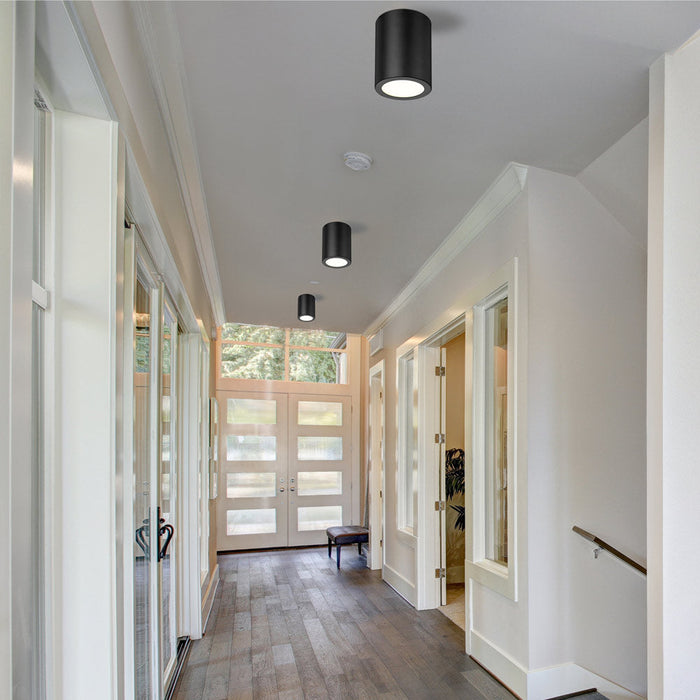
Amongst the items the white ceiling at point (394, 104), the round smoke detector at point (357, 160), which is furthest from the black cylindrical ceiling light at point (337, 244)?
the round smoke detector at point (357, 160)

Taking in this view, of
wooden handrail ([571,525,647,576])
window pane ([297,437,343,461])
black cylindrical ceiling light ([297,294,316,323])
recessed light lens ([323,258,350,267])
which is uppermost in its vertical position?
recessed light lens ([323,258,350,267])

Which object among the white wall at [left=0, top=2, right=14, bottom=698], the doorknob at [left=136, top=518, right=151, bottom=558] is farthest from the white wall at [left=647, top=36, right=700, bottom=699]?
the white wall at [left=0, top=2, right=14, bottom=698]

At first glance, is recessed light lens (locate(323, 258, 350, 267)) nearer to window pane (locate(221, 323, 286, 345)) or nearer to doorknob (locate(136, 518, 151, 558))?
doorknob (locate(136, 518, 151, 558))

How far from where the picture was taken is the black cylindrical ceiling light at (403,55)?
1724mm

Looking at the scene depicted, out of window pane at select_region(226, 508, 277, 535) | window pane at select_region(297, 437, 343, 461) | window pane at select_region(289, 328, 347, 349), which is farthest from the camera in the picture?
window pane at select_region(289, 328, 347, 349)

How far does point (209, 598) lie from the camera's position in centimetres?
492

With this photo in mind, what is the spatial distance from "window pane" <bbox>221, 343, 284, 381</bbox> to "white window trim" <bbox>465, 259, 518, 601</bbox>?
4.67 m

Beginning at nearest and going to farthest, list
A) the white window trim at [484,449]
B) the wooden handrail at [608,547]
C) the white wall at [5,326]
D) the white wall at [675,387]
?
the white wall at [5,326]
the white wall at [675,387]
the wooden handrail at [608,547]
the white window trim at [484,449]

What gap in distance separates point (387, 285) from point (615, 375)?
7.96 ft

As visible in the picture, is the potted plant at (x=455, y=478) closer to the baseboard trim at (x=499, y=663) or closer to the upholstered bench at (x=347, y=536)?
the upholstered bench at (x=347, y=536)

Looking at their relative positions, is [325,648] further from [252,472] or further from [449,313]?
[252,472]

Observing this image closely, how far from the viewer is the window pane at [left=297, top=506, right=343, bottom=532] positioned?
304 inches

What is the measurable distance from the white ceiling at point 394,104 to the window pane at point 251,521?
14.9ft

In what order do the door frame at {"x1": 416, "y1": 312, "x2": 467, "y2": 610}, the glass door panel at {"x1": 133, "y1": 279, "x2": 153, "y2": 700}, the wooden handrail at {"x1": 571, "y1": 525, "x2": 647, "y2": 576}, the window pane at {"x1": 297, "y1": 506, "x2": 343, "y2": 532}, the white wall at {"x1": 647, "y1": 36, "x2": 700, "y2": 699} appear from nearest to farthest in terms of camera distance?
the white wall at {"x1": 647, "y1": 36, "x2": 700, "y2": 699} < the glass door panel at {"x1": 133, "y1": 279, "x2": 153, "y2": 700} < the wooden handrail at {"x1": 571, "y1": 525, "x2": 647, "y2": 576} < the door frame at {"x1": 416, "y1": 312, "x2": 467, "y2": 610} < the window pane at {"x1": 297, "y1": 506, "x2": 343, "y2": 532}
